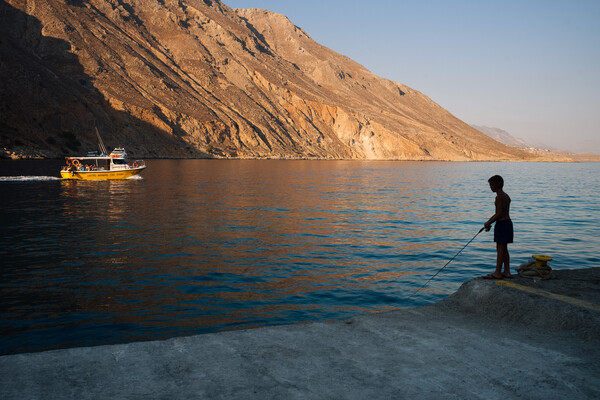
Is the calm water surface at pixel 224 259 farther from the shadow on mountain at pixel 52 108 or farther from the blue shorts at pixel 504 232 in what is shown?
the shadow on mountain at pixel 52 108

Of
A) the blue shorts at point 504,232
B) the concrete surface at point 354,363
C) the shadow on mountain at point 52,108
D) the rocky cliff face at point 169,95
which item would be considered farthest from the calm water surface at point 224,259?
the rocky cliff face at point 169,95

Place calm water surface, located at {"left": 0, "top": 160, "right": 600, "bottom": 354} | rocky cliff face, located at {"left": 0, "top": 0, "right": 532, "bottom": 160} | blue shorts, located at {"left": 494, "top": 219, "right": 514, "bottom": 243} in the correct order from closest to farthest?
blue shorts, located at {"left": 494, "top": 219, "right": 514, "bottom": 243} → calm water surface, located at {"left": 0, "top": 160, "right": 600, "bottom": 354} → rocky cliff face, located at {"left": 0, "top": 0, "right": 532, "bottom": 160}

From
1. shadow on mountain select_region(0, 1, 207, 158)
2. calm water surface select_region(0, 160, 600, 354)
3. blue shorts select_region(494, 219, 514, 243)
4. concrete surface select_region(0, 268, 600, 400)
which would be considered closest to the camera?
concrete surface select_region(0, 268, 600, 400)

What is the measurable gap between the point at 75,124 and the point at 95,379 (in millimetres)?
93582

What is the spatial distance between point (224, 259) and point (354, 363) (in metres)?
9.30

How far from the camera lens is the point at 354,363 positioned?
5402mm

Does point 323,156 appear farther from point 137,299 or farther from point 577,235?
point 137,299

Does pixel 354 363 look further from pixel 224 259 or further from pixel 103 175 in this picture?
pixel 103 175

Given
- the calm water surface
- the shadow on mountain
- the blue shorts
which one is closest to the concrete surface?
the blue shorts

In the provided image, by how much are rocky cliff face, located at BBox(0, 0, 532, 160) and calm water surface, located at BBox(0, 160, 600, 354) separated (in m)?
64.9

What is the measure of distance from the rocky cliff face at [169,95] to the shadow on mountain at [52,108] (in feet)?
0.74

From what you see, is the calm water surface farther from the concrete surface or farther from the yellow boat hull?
the yellow boat hull

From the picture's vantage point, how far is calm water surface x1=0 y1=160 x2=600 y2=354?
903 centimetres

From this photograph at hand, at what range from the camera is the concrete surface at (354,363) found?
4688 millimetres
